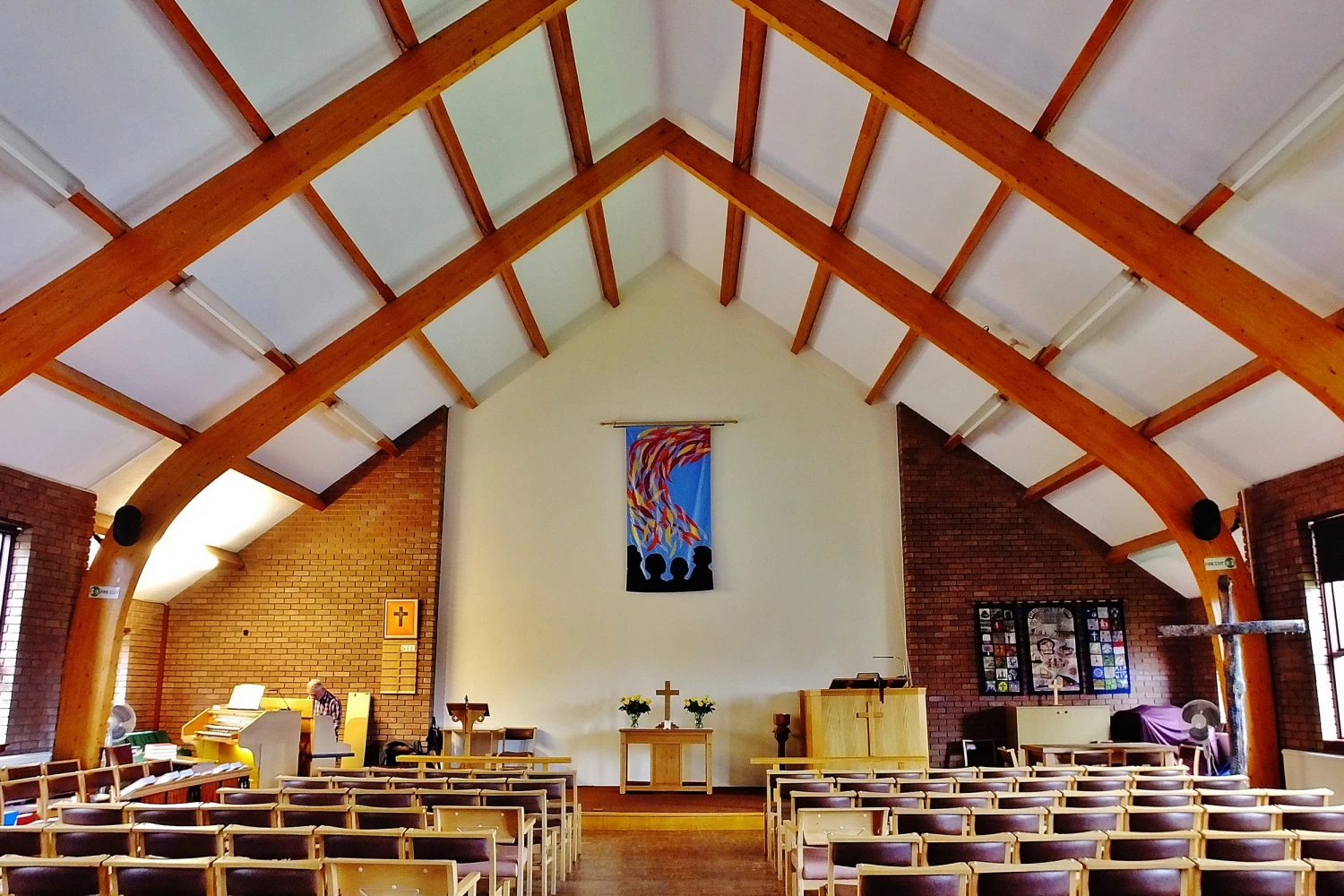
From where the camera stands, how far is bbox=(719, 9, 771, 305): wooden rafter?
795cm

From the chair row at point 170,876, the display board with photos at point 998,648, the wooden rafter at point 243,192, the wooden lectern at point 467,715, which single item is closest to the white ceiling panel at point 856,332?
the display board with photos at point 998,648

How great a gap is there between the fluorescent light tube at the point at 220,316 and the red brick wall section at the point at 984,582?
735cm

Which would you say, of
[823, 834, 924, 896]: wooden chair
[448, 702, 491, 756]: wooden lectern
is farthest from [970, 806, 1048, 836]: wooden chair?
[448, 702, 491, 756]: wooden lectern

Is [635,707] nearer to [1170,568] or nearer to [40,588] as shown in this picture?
[40,588]

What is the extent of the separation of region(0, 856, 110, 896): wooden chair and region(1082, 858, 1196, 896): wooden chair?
350 cm

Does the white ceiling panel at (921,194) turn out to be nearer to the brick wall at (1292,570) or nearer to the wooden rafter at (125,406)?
the brick wall at (1292,570)

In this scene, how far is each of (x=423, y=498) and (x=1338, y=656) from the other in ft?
30.9

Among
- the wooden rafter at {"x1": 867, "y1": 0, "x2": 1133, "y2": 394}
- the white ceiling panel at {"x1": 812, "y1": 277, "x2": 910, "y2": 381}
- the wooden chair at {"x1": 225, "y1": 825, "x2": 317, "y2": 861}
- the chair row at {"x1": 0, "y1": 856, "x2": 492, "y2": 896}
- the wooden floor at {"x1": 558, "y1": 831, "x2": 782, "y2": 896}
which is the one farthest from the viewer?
the white ceiling panel at {"x1": 812, "y1": 277, "x2": 910, "y2": 381}

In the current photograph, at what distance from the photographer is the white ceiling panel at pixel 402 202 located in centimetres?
784

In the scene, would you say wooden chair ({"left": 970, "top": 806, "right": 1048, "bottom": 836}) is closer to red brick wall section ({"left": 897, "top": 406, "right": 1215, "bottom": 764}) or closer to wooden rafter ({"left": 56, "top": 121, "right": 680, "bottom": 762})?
red brick wall section ({"left": 897, "top": 406, "right": 1215, "bottom": 764})

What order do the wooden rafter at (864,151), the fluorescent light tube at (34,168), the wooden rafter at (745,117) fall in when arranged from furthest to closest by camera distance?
the wooden rafter at (745,117) → the wooden rafter at (864,151) → the fluorescent light tube at (34,168)

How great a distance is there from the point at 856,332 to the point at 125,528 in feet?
25.0

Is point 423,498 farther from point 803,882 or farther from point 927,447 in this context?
point 803,882

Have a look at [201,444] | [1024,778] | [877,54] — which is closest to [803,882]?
[1024,778]
